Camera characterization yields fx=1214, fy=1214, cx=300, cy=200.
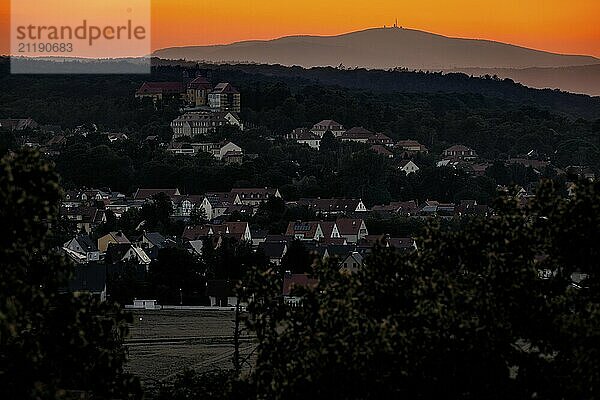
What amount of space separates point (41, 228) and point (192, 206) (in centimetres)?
5864

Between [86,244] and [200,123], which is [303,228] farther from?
[200,123]

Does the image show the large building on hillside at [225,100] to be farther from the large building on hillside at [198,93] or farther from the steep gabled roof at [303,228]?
the steep gabled roof at [303,228]

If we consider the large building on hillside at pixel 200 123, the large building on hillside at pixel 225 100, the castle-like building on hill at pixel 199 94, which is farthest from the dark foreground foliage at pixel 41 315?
the castle-like building on hill at pixel 199 94

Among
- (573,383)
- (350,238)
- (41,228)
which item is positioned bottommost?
(350,238)

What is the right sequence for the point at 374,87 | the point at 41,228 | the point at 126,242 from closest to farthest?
the point at 41,228
the point at 126,242
the point at 374,87

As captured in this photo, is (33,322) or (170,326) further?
(170,326)

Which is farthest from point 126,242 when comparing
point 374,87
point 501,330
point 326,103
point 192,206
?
point 374,87

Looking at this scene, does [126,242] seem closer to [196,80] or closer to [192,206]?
[192,206]

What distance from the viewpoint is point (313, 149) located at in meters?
95.1

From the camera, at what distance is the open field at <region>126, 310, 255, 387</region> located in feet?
85.6

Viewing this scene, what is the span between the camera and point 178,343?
97.2 ft

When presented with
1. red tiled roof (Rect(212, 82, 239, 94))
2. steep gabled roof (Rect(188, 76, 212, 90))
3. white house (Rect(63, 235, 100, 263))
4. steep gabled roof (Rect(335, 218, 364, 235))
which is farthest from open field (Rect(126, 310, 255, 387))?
steep gabled roof (Rect(188, 76, 212, 90))

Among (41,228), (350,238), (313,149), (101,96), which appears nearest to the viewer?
(41,228)

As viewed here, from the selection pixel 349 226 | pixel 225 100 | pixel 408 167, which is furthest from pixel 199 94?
pixel 349 226
